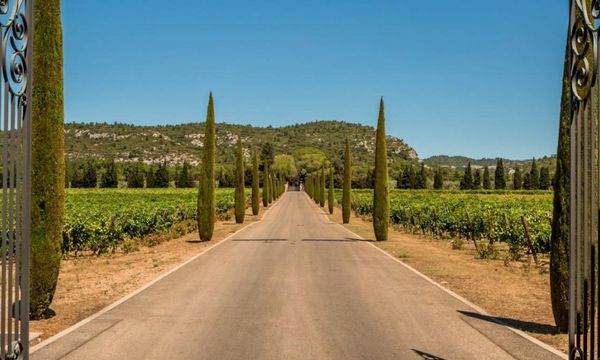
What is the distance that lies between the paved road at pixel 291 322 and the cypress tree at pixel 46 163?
4.62ft

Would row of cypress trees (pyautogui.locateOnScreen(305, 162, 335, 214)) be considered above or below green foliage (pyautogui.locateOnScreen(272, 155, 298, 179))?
below

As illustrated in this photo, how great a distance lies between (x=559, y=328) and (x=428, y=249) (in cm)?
1401

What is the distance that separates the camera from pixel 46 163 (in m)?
9.34

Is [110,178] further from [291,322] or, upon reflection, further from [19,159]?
[19,159]

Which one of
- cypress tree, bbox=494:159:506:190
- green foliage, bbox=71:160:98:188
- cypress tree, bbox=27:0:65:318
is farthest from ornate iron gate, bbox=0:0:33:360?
cypress tree, bbox=494:159:506:190

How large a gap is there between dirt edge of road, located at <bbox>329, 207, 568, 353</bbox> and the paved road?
645 millimetres

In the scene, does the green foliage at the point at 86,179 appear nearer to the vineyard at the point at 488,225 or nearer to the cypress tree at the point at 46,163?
the vineyard at the point at 488,225

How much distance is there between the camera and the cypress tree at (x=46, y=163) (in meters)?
9.20

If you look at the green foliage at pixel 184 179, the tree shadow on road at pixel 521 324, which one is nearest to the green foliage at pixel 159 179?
the green foliage at pixel 184 179

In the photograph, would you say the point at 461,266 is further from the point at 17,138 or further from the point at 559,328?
the point at 17,138

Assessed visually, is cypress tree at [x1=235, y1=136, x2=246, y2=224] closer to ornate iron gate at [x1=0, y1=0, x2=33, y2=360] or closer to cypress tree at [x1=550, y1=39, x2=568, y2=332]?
cypress tree at [x1=550, y1=39, x2=568, y2=332]

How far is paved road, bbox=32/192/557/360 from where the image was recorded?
716 cm

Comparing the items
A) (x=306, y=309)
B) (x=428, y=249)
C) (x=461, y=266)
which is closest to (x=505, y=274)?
(x=461, y=266)

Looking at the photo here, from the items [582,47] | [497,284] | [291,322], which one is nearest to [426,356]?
[291,322]
